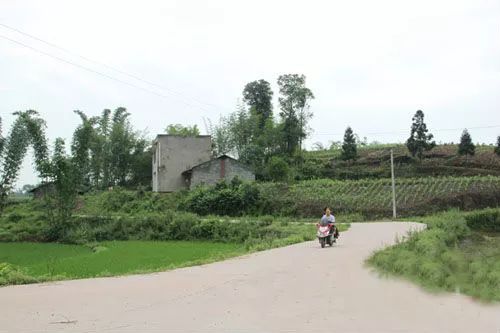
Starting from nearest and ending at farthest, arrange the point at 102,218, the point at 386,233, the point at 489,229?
1. the point at 386,233
2. the point at 489,229
3. the point at 102,218

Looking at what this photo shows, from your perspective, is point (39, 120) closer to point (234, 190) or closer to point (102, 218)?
point (102, 218)

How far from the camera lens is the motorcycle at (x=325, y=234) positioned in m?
16.8

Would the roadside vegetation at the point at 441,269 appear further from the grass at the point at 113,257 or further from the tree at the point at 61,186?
the tree at the point at 61,186

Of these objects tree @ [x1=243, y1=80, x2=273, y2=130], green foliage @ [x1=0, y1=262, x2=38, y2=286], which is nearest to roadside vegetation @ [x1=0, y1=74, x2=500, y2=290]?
green foliage @ [x1=0, y1=262, x2=38, y2=286]

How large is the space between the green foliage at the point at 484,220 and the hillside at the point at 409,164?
15.7 meters

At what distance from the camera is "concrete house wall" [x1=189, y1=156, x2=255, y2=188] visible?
46.8m

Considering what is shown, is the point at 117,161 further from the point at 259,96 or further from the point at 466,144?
the point at 466,144

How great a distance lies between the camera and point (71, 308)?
8445 millimetres

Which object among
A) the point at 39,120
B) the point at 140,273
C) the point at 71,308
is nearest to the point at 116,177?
the point at 39,120

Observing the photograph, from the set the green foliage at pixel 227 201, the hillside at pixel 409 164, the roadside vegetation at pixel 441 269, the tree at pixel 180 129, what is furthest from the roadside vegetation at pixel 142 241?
the tree at pixel 180 129

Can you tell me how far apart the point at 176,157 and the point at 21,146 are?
56.9ft

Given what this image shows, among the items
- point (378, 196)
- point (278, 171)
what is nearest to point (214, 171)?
point (278, 171)

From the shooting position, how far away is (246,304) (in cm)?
839

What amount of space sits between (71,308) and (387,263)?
20.5 ft
